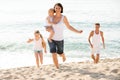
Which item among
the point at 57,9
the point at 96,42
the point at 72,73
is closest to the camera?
the point at 57,9

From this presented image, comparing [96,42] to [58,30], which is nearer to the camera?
[58,30]

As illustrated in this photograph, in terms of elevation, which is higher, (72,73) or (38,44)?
(38,44)

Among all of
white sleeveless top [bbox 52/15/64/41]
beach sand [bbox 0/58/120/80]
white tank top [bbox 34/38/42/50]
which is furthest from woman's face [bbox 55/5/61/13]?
white tank top [bbox 34/38/42/50]

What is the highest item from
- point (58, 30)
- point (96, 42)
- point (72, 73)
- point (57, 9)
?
point (57, 9)

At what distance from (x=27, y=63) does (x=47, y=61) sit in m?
0.93

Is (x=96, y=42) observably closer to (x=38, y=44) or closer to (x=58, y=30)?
(x=38, y=44)

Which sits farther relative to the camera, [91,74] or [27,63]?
[27,63]

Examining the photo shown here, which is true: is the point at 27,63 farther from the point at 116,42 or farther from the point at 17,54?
the point at 116,42

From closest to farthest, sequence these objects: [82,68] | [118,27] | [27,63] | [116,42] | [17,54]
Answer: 1. [82,68]
2. [27,63]
3. [17,54]
4. [116,42]
5. [118,27]

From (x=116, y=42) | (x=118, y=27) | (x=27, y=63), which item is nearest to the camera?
(x=27, y=63)

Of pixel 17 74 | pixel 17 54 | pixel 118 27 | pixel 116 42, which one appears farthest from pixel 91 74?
pixel 118 27

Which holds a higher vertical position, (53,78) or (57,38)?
(57,38)

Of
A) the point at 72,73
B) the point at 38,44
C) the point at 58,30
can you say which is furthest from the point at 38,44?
the point at 72,73

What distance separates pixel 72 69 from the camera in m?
9.19
